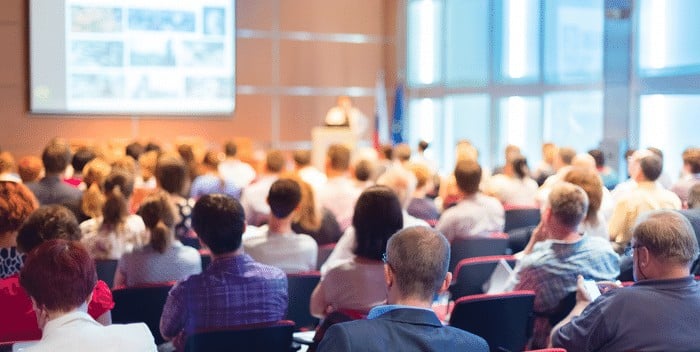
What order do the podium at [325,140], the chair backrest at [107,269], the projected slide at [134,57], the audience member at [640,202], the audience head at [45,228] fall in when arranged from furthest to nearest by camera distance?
the podium at [325,140], the projected slide at [134,57], the audience member at [640,202], the chair backrest at [107,269], the audience head at [45,228]

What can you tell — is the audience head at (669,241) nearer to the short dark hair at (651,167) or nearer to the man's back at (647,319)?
the man's back at (647,319)

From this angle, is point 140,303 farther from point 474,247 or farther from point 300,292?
point 474,247

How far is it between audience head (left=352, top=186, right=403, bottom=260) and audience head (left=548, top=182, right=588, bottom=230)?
80 cm

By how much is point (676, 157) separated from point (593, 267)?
21.3ft

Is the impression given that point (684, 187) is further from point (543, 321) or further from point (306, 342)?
point (306, 342)

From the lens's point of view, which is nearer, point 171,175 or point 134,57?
point 171,175

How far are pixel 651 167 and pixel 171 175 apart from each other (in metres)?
3.22

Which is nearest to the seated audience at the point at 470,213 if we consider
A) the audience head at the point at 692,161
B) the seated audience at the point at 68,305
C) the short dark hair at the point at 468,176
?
the short dark hair at the point at 468,176

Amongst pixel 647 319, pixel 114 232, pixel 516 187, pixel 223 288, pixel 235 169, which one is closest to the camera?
pixel 647 319

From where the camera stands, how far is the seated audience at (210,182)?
26.1 ft

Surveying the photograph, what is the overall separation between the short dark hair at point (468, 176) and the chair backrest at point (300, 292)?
189 cm

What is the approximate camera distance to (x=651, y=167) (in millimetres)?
5957

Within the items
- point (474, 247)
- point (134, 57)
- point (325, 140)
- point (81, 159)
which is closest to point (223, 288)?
point (474, 247)

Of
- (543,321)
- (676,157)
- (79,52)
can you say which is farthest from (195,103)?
(543,321)
